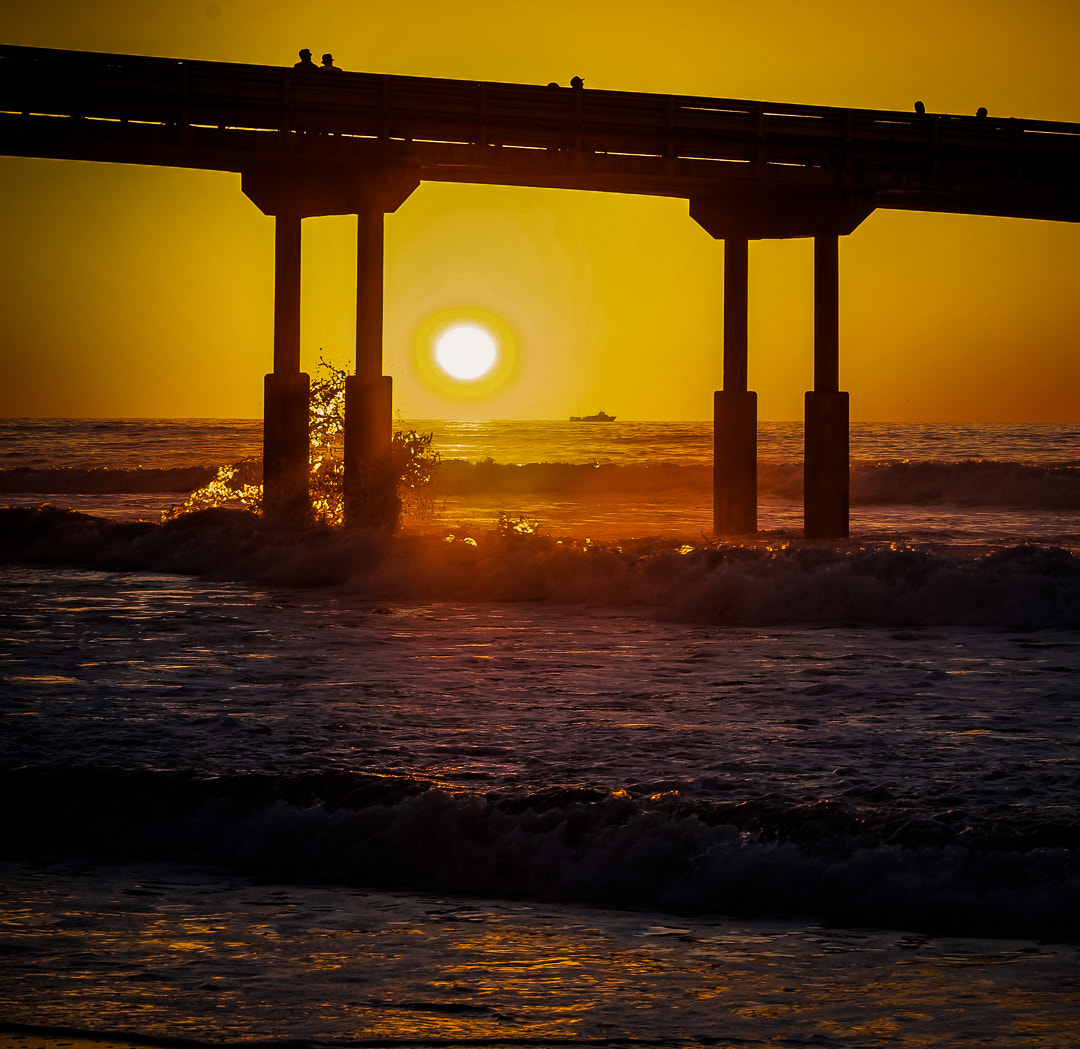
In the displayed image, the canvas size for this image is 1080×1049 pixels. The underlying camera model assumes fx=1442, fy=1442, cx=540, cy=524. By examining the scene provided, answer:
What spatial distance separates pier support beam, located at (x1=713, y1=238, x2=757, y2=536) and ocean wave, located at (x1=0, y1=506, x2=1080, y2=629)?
3198mm

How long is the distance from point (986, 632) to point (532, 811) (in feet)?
32.7

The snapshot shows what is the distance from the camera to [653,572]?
743 inches

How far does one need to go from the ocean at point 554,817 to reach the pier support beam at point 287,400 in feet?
17.4

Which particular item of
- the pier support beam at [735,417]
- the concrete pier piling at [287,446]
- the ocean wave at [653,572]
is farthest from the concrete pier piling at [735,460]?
the concrete pier piling at [287,446]

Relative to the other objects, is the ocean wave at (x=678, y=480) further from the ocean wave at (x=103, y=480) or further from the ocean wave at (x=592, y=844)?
the ocean wave at (x=592, y=844)

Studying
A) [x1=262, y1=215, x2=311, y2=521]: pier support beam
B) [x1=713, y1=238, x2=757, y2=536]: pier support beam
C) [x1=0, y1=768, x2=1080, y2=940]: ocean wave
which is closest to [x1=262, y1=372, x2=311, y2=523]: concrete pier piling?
[x1=262, y1=215, x2=311, y2=521]: pier support beam

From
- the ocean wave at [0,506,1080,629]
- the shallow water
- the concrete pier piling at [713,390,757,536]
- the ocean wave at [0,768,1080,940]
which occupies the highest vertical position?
the concrete pier piling at [713,390,757,536]

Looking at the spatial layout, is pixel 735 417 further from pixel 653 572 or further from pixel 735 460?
pixel 653 572

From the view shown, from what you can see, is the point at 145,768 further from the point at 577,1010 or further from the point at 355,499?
the point at 355,499

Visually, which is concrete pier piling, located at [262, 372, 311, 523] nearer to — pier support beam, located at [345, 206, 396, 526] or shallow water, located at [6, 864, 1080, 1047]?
pier support beam, located at [345, 206, 396, 526]

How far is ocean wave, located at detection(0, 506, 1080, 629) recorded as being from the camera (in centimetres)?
1714

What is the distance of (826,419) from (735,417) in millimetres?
1853

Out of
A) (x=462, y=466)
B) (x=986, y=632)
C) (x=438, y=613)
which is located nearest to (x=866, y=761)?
(x=986, y=632)

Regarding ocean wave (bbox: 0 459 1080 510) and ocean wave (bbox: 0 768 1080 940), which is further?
ocean wave (bbox: 0 459 1080 510)
